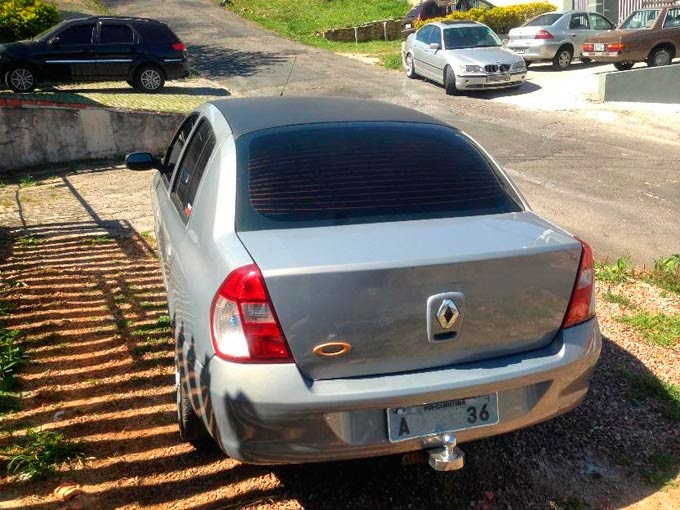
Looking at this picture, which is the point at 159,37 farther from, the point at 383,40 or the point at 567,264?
the point at 567,264

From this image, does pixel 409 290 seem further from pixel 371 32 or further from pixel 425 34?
pixel 371 32

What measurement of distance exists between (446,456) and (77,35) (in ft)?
54.5

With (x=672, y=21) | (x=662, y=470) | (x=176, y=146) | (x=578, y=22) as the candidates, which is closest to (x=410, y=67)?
(x=578, y=22)

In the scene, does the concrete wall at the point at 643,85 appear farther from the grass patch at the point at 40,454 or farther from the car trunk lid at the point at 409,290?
the grass patch at the point at 40,454

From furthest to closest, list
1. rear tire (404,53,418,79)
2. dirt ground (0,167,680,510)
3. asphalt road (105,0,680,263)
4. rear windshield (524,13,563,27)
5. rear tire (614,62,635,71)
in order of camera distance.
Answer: rear windshield (524,13,563,27) < rear tire (404,53,418,79) < rear tire (614,62,635,71) < asphalt road (105,0,680,263) < dirt ground (0,167,680,510)

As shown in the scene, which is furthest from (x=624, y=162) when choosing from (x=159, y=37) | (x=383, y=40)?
(x=383, y=40)

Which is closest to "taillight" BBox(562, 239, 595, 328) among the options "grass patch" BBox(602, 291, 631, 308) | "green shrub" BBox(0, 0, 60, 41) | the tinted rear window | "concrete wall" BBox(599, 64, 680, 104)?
"grass patch" BBox(602, 291, 631, 308)

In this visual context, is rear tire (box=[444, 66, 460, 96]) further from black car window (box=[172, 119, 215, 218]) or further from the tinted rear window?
black car window (box=[172, 119, 215, 218])

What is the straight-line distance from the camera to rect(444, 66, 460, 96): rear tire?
1756 cm

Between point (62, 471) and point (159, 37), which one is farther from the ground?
point (159, 37)

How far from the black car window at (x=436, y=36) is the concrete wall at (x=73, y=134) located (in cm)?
882

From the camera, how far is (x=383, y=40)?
29891 mm

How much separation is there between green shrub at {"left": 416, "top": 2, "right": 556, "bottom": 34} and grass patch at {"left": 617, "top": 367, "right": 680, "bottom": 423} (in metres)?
22.5

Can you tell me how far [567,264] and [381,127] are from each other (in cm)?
133
